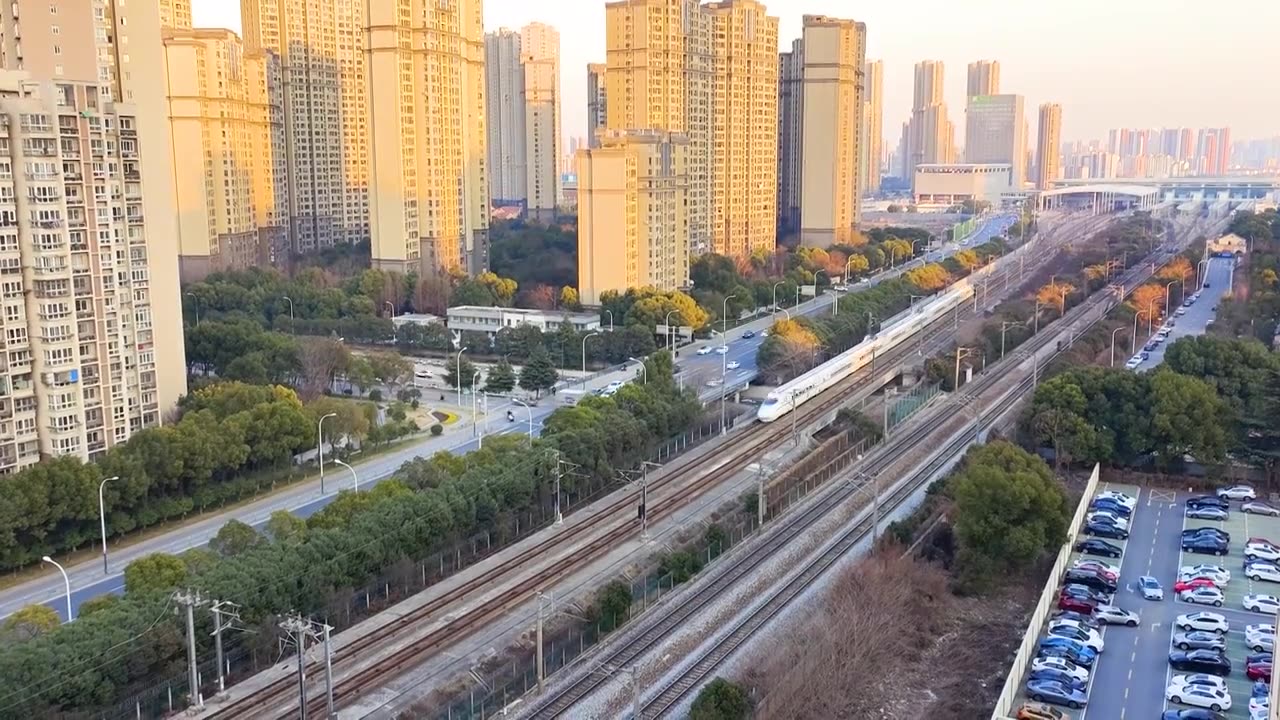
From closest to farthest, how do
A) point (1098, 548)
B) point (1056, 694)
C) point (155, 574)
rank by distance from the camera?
1. point (1056, 694)
2. point (155, 574)
3. point (1098, 548)

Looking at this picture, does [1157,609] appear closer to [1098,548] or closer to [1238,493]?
[1098,548]

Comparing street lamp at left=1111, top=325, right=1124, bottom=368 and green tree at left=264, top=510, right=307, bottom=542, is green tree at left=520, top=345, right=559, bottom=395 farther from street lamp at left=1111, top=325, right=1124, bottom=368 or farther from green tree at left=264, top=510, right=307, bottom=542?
street lamp at left=1111, top=325, right=1124, bottom=368

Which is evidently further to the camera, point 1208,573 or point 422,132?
point 422,132

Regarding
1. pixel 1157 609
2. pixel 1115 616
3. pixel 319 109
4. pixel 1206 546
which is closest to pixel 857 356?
pixel 1206 546

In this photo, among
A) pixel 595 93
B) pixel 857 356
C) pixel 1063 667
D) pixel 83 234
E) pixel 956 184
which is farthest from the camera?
pixel 956 184

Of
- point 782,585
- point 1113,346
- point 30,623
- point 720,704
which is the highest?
point 1113,346

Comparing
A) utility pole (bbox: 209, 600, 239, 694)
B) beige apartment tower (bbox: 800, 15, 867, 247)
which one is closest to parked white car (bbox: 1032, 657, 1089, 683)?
utility pole (bbox: 209, 600, 239, 694)

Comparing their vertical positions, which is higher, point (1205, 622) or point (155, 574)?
point (155, 574)

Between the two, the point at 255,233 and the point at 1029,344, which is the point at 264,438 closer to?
the point at 1029,344
